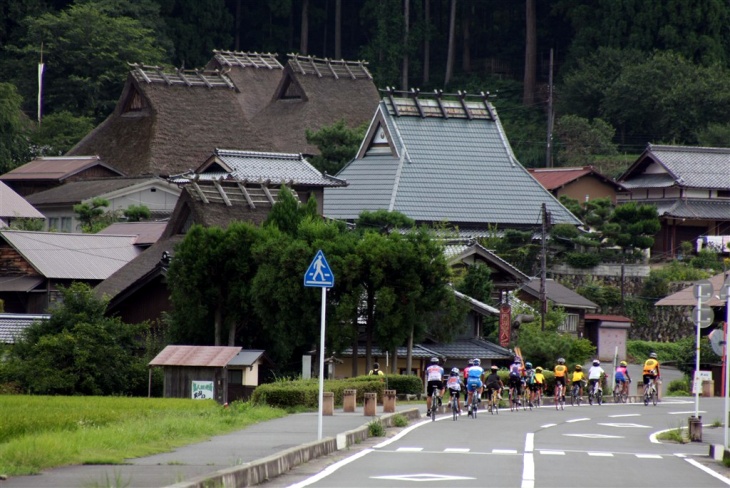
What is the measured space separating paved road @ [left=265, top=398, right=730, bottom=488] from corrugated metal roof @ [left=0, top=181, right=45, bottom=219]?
102 ft

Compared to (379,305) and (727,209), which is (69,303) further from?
(727,209)

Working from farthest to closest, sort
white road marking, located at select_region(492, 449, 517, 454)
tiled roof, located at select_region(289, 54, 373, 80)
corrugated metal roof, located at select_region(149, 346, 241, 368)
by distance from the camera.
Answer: tiled roof, located at select_region(289, 54, 373, 80) → corrugated metal roof, located at select_region(149, 346, 241, 368) → white road marking, located at select_region(492, 449, 517, 454)

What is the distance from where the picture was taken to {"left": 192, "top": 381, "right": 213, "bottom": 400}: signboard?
33609 mm

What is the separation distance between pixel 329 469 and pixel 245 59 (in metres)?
60.3

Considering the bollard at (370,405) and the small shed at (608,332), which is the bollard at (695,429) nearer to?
the bollard at (370,405)

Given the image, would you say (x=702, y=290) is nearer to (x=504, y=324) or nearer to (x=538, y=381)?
(x=538, y=381)

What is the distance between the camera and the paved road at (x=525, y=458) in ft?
48.0

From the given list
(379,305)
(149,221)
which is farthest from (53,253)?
(379,305)

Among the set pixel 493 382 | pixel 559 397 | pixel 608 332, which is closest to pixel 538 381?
pixel 559 397

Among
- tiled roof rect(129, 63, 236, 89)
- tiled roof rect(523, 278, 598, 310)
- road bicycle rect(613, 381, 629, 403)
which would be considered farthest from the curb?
tiled roof rect(129, 63, 236, 89)

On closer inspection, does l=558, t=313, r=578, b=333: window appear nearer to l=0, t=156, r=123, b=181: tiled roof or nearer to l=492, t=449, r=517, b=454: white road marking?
l=0, t=156, r=123, b=181: tiled roof

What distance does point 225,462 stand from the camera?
14.4 meters

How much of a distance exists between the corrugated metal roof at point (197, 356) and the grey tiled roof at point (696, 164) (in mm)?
29528

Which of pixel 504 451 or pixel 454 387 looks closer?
pixel 504 451
